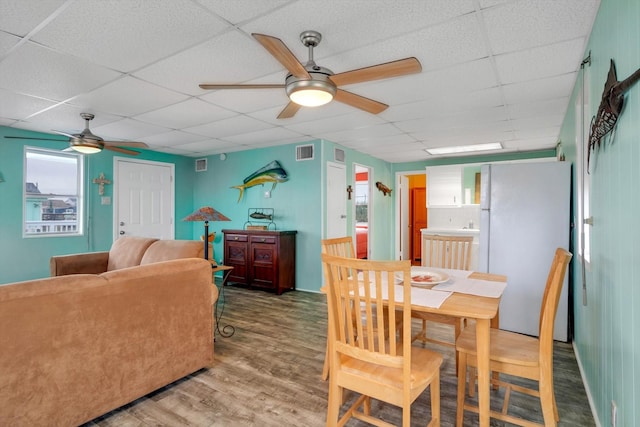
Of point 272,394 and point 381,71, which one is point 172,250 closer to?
point 272,394

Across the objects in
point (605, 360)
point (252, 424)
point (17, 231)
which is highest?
point (17, 231)

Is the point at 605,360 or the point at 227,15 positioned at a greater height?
the point at 227,15

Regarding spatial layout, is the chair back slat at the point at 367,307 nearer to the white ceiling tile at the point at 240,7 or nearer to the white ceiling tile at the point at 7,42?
the white ceiling tile at the point at 240,7

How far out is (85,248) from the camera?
4.88 metres

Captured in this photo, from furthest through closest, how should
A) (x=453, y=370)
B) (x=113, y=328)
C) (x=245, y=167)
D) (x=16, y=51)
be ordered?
(x=245, y=167)
(x=453, y=370)
(x=16, y=51)
(x=113, y=328)

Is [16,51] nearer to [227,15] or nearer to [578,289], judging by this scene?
[227,15]

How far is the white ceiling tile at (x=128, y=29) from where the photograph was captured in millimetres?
1789

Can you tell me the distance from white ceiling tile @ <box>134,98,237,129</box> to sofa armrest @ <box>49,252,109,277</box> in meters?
1.71

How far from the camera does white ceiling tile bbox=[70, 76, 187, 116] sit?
2832 millimetres

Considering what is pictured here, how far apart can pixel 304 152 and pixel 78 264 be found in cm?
329

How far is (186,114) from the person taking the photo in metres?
3.65

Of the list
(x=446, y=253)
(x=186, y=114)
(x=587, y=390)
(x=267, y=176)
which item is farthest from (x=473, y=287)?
(x=267, y=176)

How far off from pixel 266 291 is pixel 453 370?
10.4ft

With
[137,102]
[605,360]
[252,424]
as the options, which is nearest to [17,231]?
[137,102]
